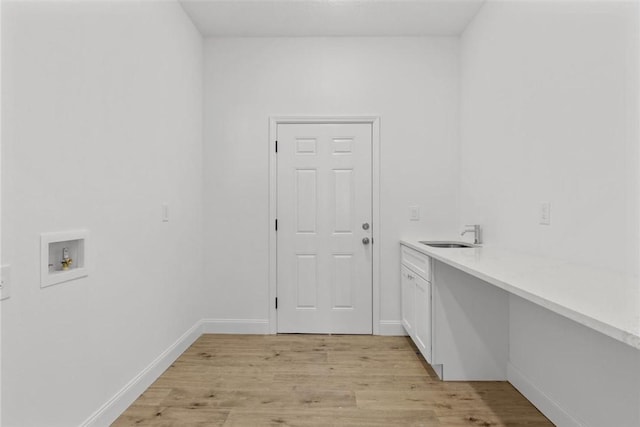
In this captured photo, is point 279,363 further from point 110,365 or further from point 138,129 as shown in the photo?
point 138,129

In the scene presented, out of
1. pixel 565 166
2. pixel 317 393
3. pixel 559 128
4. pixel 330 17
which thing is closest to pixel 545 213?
pixel 565 166

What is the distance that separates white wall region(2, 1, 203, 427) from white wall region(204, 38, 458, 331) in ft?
1.73

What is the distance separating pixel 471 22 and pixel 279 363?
332cm

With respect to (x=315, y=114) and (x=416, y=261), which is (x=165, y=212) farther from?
(x=416, y=261)

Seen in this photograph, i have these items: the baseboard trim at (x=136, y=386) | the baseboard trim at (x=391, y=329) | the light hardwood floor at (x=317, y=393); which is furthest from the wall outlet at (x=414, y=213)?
the baseboard trim at (x=136, y=386)

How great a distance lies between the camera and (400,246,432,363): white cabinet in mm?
2463

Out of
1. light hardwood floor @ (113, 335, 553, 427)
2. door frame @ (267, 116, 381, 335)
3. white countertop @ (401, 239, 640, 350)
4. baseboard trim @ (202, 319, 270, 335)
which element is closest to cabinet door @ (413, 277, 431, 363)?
light hardwood floor @ (113, 335, 553, 427)

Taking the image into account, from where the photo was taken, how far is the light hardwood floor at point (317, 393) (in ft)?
6.44

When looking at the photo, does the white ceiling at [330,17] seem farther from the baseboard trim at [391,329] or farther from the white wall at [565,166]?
the baseboard trim at [391,329]

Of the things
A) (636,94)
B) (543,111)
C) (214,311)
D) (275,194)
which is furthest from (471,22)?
(214,311)

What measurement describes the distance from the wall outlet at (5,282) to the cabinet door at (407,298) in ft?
8.15

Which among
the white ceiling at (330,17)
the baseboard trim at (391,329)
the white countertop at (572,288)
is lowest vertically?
the baseboard trim at (391,329)

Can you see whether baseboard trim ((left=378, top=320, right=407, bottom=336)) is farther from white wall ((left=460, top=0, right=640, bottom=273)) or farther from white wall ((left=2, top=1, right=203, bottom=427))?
white wall ((left=2, top=1, right=203, bottom=427))

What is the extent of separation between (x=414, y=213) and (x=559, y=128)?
1.54 meters
